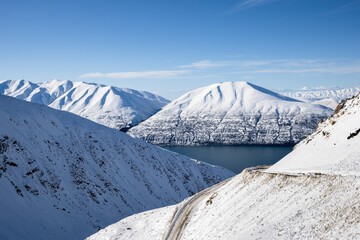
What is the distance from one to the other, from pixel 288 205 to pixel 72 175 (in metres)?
48.4

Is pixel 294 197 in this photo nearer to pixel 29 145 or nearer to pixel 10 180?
pixel 10 180

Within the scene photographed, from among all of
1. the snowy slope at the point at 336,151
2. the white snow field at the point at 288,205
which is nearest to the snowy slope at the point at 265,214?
the white snow field at the point at 288,205

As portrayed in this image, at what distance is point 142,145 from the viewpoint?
86125mm

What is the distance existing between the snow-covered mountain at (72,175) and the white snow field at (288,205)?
1478 centimetres

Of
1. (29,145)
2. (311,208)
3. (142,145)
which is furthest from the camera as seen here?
(142,145)

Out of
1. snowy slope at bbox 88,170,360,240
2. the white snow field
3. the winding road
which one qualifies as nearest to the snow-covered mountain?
the white snow field

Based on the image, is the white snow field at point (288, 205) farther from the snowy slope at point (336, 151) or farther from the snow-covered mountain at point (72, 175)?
the snow-covered mountain at point (72, 175)

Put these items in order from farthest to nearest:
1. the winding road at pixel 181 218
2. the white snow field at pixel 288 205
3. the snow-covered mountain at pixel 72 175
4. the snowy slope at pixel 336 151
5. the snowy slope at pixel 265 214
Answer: the snow-covered mountain at pixel 72 175, the winding road at pixel 181 218, the snowy slope at pixel 336 151, the white snow field at pixel 288 205, the snowy slope at pixel 265 214

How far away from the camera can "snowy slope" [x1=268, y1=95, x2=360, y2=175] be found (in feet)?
71.3

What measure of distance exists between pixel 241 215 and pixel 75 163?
47664 millimetres

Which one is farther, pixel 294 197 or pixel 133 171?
pixel 133 171

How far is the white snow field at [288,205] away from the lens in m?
16.6

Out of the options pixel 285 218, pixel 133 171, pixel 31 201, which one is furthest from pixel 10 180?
pixel 285 218

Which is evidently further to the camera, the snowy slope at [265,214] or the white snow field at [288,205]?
the white snow field at [288,205]
